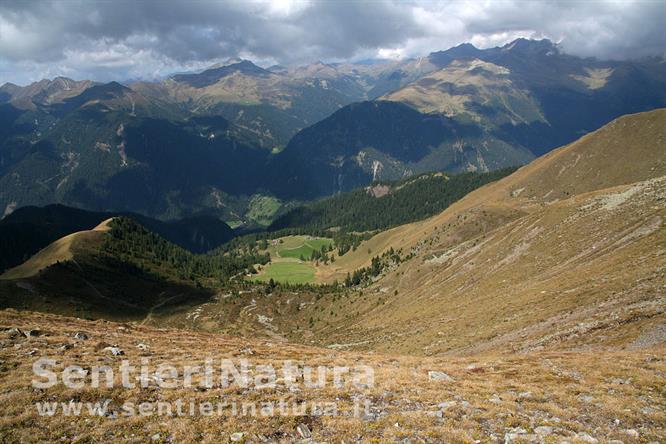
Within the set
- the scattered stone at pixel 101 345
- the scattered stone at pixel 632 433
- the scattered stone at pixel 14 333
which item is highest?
the scattered stone at pixel 14 333

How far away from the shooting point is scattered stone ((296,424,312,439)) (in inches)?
722

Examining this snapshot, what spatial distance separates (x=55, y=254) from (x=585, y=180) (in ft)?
750

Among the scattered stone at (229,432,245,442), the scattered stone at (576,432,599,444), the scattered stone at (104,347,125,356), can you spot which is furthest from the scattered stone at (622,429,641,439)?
the scattered stone at (104,347,125,356)

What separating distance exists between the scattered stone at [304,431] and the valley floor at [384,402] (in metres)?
0.06

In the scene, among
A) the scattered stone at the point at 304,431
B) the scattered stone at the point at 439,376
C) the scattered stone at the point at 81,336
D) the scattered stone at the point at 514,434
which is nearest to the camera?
the scattered stone at the point at 514,434

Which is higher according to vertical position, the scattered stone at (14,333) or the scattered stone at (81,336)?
the scattered stone at (14,333)

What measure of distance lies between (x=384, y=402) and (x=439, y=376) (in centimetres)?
799

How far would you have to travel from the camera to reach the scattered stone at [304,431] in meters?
18.3

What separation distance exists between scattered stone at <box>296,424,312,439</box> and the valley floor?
0.21 feet

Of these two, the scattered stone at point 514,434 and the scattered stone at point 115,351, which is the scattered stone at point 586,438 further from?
the scattered stone at point 115,351

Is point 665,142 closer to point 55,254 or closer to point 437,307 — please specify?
point 437,307

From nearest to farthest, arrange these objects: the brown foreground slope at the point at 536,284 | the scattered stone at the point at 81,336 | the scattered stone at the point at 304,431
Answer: the scattered stone at the point at 304,431, the scattered stone at the point at 81,336, the brown foreground slope at the point at 536,284

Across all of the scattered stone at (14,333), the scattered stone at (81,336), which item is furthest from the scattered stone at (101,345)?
the scattered stone at (14,333)

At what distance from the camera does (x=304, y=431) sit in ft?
61.0
